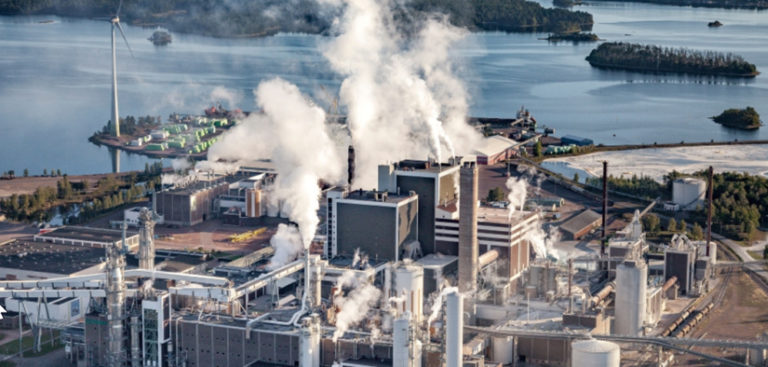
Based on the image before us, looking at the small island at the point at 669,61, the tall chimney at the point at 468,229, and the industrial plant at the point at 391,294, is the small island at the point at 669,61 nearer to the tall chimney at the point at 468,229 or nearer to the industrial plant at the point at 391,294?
the industrial plant at the point at 391,294

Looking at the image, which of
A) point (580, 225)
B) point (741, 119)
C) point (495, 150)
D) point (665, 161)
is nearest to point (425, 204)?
point (580, 225)

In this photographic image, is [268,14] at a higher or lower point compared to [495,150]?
higher

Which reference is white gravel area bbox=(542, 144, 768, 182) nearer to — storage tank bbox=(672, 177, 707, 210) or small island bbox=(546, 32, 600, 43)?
storage tank bbox=(672, 177, 707, 210)

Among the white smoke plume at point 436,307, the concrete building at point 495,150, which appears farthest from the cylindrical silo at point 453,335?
the concrete building at point 495,150

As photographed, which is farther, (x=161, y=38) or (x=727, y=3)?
(x=727, y=3)

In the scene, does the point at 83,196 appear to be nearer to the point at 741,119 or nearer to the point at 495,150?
the point at 495,150
